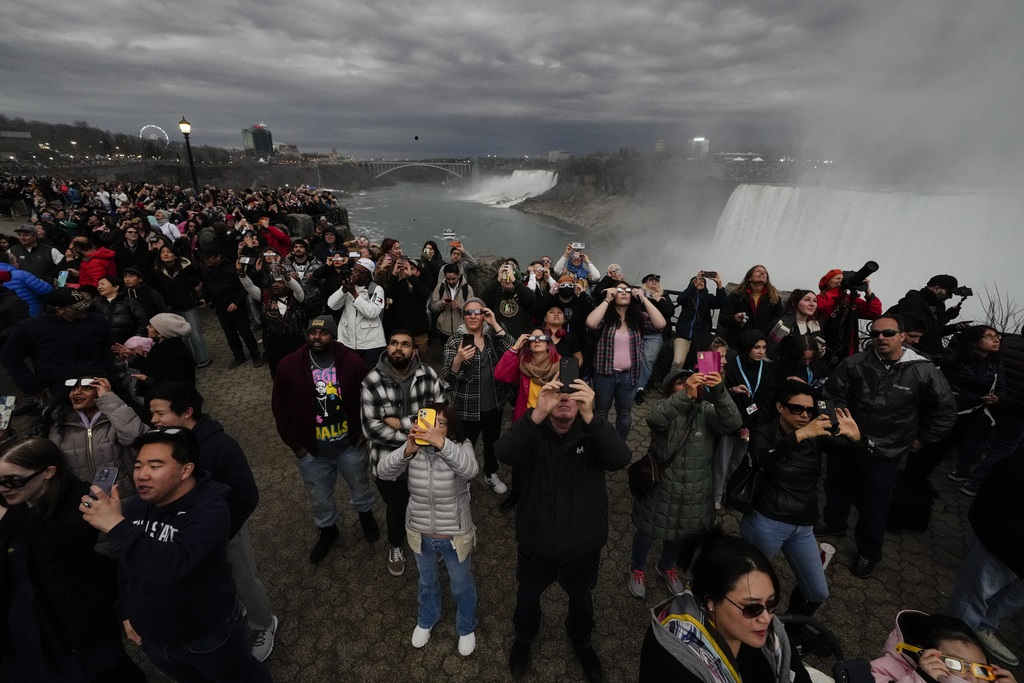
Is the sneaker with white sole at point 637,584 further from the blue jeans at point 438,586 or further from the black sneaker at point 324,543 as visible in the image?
the black sneaker at point 324,543

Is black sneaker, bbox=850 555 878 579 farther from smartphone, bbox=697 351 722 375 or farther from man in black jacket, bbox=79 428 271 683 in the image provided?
man in black jacket, bbox=79 428 271 683

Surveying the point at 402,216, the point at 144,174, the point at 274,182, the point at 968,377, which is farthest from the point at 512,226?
the point at 968,377

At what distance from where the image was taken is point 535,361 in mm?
3455

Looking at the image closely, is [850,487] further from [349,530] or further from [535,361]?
[349,530]

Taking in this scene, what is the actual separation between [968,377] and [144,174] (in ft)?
263

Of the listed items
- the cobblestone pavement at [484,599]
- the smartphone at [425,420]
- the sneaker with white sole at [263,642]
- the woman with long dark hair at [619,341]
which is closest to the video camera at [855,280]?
the woman with long dark hair at [619,341]

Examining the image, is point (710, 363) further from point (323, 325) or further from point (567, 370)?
point (323, 325)

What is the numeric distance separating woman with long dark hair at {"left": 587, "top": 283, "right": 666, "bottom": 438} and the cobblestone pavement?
3.94 feet

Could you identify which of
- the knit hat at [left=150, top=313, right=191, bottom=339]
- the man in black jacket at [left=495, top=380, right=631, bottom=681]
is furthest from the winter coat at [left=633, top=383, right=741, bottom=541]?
the knit hat at [left=150, top=313, right=191, bottom=339]

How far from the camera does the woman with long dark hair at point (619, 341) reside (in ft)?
15.5

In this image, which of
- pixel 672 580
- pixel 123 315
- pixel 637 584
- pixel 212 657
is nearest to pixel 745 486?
pixel 672 580

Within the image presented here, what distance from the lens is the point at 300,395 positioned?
3.57 metres

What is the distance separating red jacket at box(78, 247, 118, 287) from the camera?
22.6ft

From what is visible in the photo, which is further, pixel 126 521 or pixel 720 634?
pixel 126 521
